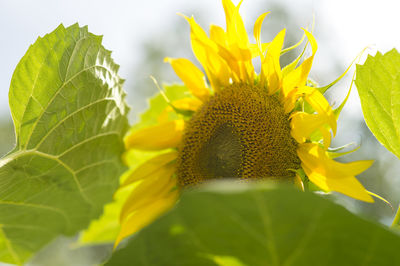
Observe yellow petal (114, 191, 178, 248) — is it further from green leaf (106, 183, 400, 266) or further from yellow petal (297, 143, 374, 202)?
green leaf (106, 183, 400, 266)

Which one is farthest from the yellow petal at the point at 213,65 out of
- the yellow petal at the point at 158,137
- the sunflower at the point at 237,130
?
the yellow petal at the point at 158,137

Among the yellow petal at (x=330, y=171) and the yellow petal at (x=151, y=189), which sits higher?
the yellow petal at (x=330, y=171)

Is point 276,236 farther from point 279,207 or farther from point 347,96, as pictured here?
point 347,96

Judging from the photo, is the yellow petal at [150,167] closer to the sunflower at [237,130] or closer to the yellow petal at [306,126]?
the sunflower at [237,130]

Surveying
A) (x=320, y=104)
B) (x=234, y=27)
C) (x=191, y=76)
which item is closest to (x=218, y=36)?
(x=234, y=27)

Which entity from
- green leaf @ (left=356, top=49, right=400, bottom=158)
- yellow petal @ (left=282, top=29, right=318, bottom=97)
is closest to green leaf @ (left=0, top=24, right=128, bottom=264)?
yellow petal @ (left=282, top=29, right=318, bottom=97)

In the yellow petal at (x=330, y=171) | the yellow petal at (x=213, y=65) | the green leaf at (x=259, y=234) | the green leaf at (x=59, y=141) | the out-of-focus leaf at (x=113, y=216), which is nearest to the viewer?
the green leaf at (x=259, y=234)
